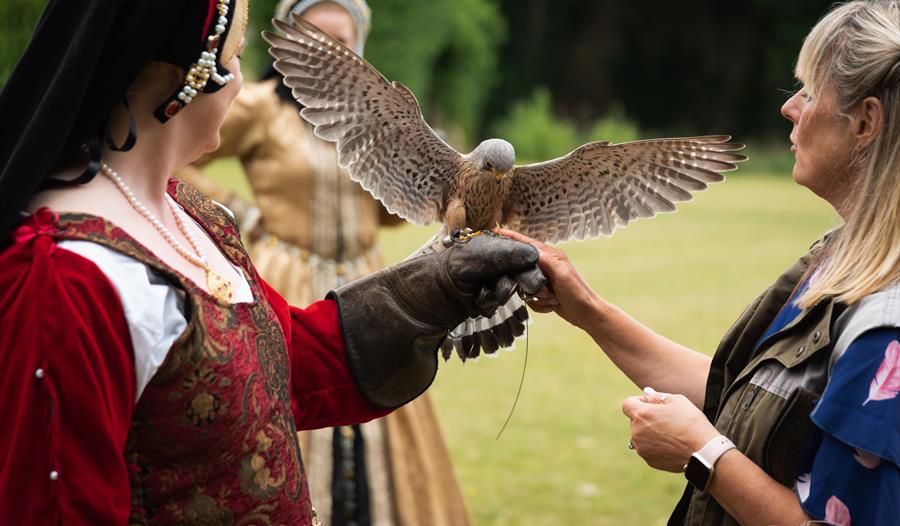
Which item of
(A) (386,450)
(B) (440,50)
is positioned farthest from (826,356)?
(B) (440,50)

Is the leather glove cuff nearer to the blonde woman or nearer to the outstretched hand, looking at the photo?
the outstretched hand

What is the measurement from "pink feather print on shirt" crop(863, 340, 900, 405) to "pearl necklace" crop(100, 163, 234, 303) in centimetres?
102

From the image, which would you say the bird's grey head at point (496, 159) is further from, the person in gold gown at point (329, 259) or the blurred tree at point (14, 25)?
the blurred tree at point (14, 25)

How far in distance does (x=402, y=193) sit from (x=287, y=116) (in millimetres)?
1001

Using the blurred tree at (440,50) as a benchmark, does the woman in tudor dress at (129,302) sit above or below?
below

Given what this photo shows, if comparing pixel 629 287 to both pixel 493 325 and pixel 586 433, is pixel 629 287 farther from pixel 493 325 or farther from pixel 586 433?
pixel 493 325

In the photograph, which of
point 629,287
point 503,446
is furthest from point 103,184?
point 629,287

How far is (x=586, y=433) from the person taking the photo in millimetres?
5922

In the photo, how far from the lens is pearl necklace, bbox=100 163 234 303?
4.66 feet

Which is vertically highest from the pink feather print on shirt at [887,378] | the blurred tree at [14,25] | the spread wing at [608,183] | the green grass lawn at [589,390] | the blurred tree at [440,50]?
the blurred tree at [440,50]

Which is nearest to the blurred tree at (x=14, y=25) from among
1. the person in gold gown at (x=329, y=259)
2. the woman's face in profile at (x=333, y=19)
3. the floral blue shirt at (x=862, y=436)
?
the person in gold gown at (x=329, y=259)

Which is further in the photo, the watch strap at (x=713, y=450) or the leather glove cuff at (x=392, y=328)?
the leather glove cuff at (x=392, y=328)

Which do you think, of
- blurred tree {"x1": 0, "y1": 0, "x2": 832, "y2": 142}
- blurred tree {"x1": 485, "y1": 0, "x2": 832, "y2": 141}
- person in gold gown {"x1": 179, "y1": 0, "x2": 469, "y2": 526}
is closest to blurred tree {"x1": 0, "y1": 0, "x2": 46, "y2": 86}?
person in gold gown {"x1": 179, "y1": 0, "x2": 469, "y2": 526}

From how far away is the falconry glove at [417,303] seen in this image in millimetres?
1892
